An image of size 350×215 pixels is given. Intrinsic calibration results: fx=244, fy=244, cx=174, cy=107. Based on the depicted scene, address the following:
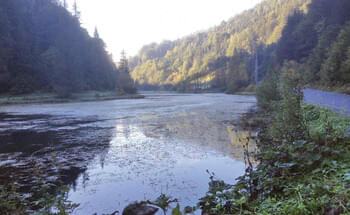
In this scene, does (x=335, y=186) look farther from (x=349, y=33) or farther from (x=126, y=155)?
(x=349, y=33)

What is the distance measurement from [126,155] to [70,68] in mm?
75800

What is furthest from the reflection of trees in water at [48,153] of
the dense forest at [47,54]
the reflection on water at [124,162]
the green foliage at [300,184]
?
the dense forest at [47,54]

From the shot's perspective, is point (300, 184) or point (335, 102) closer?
point (300, 184)

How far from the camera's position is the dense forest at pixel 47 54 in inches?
2416

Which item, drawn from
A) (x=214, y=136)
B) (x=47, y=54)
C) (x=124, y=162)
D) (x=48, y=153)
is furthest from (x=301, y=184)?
(x=47, y=54)

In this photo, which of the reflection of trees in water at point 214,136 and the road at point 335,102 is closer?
the road at point 335,102

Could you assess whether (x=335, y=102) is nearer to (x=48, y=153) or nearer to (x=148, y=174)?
(x=148, y=174)

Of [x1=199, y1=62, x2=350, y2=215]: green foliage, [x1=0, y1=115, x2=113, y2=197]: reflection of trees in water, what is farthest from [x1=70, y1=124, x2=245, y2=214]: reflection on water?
[x1=199, y1=62, x2=350, y2=215]: green foliage

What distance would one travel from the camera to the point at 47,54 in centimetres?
→ 7094

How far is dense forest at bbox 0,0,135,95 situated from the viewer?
61375 millimetres

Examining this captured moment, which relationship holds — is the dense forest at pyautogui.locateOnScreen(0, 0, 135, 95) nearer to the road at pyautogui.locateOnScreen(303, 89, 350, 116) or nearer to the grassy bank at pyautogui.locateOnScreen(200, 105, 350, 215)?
the road at pyautogui.locateOnScreen(303, 89, 350, 116)

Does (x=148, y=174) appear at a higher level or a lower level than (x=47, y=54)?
lower

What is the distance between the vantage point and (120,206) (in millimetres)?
5258

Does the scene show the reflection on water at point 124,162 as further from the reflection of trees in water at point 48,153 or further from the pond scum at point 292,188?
the pond scum at point 292,188
